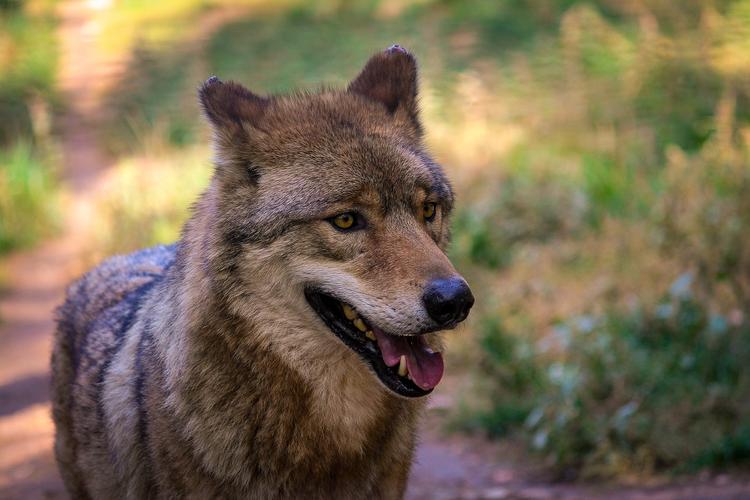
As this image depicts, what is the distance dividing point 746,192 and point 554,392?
74.9 inches

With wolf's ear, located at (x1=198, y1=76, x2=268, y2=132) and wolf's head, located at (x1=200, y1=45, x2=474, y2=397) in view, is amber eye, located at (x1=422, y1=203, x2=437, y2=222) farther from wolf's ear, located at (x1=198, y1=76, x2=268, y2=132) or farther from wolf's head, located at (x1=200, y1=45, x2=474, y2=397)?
wolf's ear, located at (x1=198, y1=76, x2=268, y2=132)

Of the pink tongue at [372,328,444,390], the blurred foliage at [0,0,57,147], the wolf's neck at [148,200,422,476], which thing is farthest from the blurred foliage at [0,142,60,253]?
the pink tongue at [372,328,444,390]

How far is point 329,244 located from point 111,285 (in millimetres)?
1650

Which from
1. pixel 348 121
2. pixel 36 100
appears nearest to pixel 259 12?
pixel 36 100

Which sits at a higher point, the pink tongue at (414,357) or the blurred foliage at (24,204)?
the pink tongue at (414,357)

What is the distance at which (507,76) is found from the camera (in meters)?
13.6

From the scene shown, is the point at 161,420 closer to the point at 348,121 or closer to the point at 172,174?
the point at 348,121

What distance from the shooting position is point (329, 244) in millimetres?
3594

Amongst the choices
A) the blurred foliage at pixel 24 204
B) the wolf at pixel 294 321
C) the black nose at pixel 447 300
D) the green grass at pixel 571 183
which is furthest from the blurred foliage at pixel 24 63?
the black nose at pixel 447 300

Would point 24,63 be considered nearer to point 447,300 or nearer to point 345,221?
point 345,221

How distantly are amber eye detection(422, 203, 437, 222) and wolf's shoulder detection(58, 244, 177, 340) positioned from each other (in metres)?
1.31

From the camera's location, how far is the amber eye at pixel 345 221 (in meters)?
3.62

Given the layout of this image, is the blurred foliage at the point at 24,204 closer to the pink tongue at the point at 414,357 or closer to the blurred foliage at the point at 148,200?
the blurred foliage at the point at 148,200

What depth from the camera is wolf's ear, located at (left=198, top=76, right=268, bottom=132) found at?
379cm
